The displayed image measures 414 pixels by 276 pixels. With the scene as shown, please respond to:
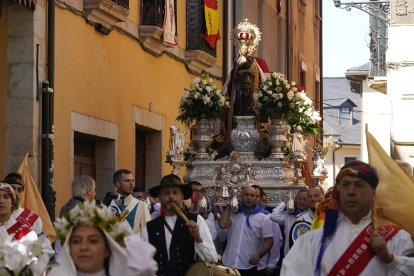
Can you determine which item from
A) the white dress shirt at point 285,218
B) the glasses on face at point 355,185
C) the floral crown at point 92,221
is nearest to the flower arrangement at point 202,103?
the white dress shirt at point 285,218

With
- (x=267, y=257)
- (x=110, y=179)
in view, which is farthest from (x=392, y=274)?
(x=110, y=179)

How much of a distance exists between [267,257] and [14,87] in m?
3.88

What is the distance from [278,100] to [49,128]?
122 inches

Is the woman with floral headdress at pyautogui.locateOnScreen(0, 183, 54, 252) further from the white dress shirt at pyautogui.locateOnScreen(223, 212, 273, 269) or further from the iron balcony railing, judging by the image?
the iron balcony railing

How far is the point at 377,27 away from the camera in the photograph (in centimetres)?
4050

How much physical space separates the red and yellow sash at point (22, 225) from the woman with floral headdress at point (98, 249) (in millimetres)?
3588

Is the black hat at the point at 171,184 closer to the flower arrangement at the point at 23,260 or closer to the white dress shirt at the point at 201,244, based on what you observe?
the white dress shirt at the point at 201,244

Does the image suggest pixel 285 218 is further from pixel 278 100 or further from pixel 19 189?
pixel 19 189

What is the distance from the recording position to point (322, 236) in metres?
9.14

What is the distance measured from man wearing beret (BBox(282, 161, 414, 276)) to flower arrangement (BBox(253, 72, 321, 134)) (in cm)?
1000

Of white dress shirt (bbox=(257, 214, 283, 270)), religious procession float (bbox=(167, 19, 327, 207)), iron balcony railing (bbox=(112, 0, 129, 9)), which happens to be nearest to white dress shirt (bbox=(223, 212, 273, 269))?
white dress shirt (bbox=(257, 214, 283, 270))

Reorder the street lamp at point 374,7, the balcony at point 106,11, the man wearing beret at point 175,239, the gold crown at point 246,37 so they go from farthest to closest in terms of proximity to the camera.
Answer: the street lamp at point 374,7
the balcony at point 106,11
the gold crown at point 246,37
the man wearing beret at point 175,239

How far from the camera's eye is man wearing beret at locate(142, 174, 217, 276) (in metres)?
11.9

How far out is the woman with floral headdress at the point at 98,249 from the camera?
25.8 feet
